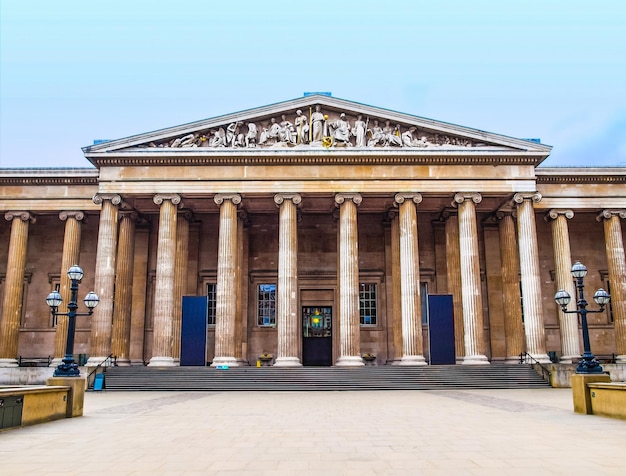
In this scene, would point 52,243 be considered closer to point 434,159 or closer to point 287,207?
point 287,207

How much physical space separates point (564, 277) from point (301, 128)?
53.6 ft

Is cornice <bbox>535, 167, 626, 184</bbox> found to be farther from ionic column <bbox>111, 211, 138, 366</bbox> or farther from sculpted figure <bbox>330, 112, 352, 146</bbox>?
ionic column <bbox>111, 211, 138, 366</bbox>

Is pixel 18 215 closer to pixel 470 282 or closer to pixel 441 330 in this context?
pixel 441 330

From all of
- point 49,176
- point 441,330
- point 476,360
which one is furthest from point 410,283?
point 49,176

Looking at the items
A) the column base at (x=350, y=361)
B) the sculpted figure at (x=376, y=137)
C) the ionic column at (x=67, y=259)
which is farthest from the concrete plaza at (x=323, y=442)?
the sculpted figure at (x=376, y=137)

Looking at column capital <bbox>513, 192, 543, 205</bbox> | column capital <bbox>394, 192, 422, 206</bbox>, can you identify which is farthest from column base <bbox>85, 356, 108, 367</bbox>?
column capital <bbox>513, 192, 543, 205</bbox>

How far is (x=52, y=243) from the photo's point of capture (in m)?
36.8

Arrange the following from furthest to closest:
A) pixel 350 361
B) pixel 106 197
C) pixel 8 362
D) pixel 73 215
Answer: pixel 73 215
pixel 8 362
pixel 106 197
pixel 350 361

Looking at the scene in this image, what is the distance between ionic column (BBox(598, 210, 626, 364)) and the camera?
3156 cm

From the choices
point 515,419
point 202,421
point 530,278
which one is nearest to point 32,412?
point 202,421

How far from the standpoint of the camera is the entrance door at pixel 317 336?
35.4m

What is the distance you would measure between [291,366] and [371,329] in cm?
854

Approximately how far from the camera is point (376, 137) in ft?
100

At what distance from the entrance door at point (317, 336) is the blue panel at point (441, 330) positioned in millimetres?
7446
